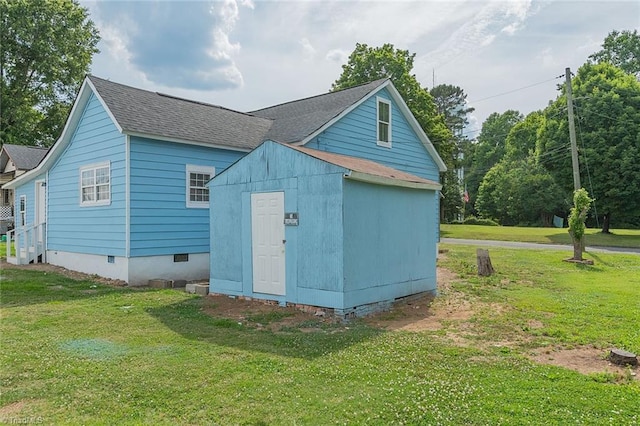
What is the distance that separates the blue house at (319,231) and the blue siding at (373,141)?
4429 millimetres

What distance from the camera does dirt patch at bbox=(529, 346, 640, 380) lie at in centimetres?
494

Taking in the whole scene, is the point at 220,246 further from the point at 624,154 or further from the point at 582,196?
the point at 624,154

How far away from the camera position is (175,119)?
1316 centimetres

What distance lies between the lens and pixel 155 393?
Answer: 4.33 m

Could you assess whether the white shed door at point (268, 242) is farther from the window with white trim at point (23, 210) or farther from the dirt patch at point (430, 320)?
the window with white trim at point (23, 210)

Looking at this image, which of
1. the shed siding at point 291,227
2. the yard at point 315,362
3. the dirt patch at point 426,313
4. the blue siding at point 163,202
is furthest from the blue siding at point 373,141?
the yard at point 315,362

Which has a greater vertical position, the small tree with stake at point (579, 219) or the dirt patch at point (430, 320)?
the small tree with stake at point (579, 219)

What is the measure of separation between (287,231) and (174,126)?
6.19 m

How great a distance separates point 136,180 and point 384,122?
8439mm

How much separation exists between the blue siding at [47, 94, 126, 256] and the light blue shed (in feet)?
12.2

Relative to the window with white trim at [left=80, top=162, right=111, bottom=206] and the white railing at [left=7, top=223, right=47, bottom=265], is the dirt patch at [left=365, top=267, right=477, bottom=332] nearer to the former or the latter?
the window with white trim at [left=80, top=162, right=111, bottom=206]

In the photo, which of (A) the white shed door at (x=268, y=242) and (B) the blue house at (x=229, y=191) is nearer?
(B) the blue house at (x=229, y=191)

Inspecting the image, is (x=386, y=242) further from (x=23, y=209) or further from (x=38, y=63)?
(x=38, y=63)

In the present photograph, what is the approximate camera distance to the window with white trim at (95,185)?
493 inches
